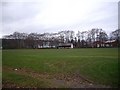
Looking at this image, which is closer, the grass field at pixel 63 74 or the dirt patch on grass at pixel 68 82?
the dirt patch on grass at pixel 68 82

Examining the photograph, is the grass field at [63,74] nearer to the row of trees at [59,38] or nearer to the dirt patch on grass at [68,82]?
the dirt patch on grass at [68,82]

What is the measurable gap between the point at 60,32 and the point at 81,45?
11.5m

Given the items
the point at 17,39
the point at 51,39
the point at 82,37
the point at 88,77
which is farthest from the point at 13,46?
the point at 88,77

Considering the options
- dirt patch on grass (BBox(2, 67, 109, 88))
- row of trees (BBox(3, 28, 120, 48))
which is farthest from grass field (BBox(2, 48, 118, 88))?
row of trees (BBox(3, 28, 120, 48))

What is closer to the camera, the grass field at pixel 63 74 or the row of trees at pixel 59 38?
the grass field at pixel 63 74

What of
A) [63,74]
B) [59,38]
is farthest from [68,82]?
[59,38]

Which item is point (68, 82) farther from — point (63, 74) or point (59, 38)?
point (59, 38)

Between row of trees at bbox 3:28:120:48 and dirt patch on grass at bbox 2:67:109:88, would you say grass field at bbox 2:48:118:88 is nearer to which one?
dirt patch on grass at bbox 2:67:109:88

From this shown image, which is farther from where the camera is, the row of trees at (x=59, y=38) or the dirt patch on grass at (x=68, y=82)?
the row of trees at (x=59, y=38)

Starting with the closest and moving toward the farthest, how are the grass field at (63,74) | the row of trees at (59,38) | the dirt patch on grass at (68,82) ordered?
the dirt patch on grass at (68,82)
the grass field at (63,74)
the row of trees at (59,38)

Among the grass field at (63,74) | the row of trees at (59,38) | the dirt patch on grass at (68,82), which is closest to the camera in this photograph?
the dirt patch on grass at (68,82)

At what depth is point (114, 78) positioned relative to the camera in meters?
9.64

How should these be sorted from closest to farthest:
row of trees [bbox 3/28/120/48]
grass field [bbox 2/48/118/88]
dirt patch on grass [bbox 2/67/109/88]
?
dirt patch on grass [bbox 2/67/109/88] → grass field [bbox 2/48/118/88] → row of trees [bbox 3/28/120/48]

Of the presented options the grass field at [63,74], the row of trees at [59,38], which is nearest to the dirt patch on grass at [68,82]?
the grass field at [63,74]
